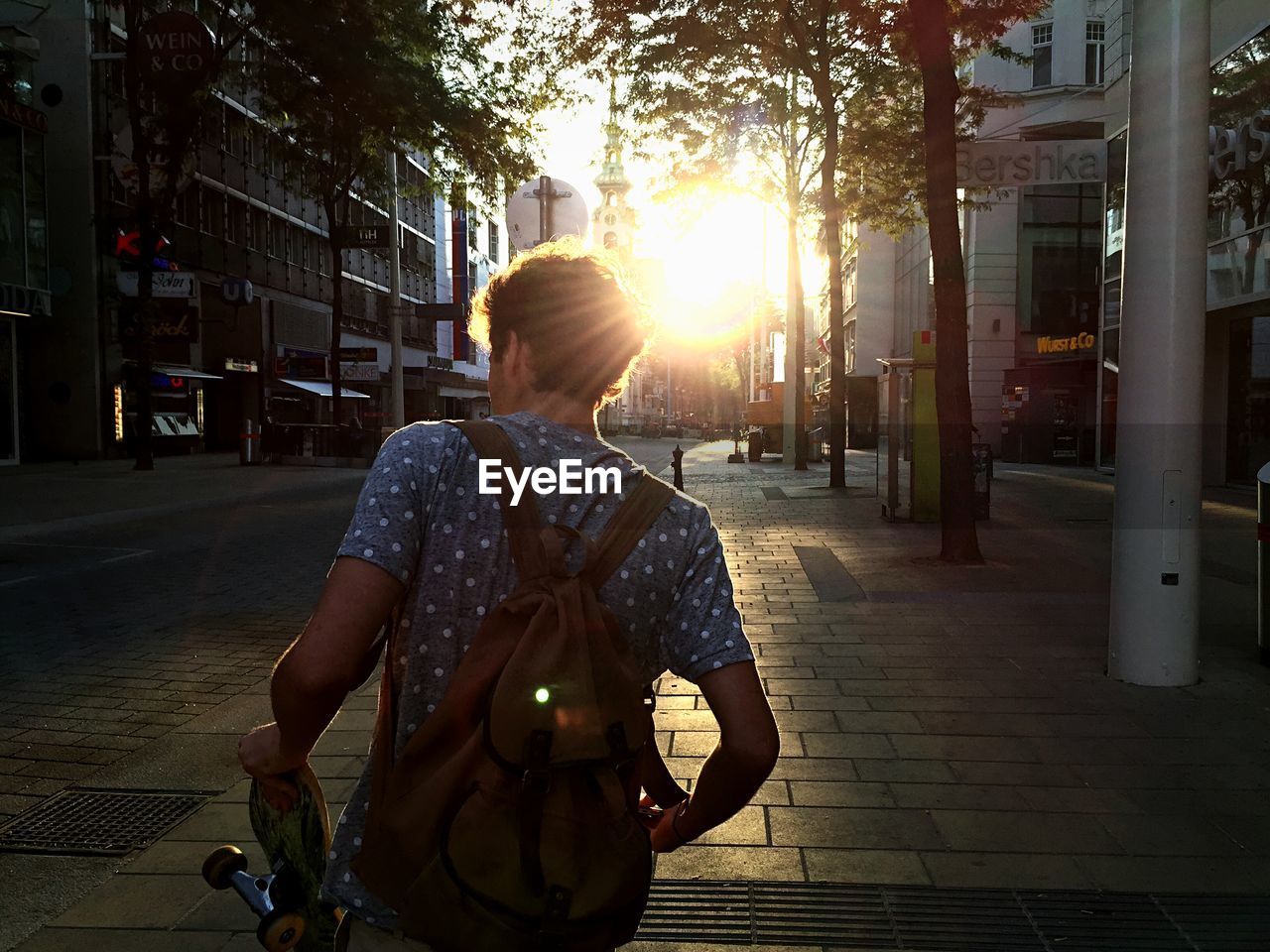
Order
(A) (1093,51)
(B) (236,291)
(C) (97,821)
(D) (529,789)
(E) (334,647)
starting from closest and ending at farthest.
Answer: (D) (529,789), (E) (334,647), (C) (97,821), (B) (236,291), (A) (1093,51)

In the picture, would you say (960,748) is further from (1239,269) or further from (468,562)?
(1239,269)

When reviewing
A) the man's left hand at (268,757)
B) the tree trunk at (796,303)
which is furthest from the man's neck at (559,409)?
the tree trunk at (796,303)

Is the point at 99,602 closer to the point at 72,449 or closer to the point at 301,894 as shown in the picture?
the point at 301,894

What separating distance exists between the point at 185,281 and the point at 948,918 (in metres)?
25.4

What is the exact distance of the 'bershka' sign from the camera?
8750 millimetres

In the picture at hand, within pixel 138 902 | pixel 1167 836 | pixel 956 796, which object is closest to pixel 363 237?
pixel 956 796

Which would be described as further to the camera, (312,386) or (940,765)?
(312,386)

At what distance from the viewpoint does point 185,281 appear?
25.0 metres

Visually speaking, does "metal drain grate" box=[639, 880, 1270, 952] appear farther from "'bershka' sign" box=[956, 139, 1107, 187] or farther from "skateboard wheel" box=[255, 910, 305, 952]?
"'bershka' sign" box=[956, 139, 1107, 187]

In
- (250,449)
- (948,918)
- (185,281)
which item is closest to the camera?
(948,918)

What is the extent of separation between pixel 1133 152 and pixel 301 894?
5489 mm

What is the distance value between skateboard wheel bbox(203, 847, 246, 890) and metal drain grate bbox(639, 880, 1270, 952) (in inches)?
52.1

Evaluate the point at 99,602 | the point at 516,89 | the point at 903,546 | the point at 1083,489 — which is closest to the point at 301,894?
the point at 99,602

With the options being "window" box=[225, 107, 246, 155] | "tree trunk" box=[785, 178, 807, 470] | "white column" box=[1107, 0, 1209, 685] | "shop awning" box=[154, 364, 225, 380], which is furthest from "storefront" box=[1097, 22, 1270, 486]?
"window" box=[225, 107, 246, 155]
